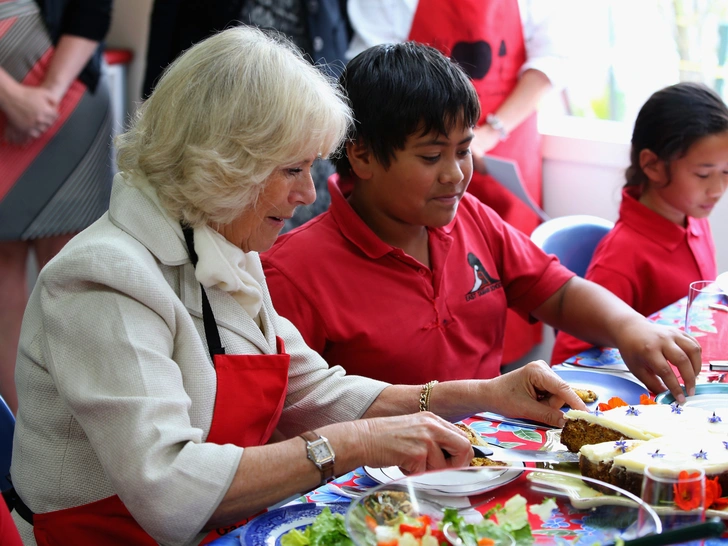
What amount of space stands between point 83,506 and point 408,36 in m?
2.17

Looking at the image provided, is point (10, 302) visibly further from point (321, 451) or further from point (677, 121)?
point (677, 121)

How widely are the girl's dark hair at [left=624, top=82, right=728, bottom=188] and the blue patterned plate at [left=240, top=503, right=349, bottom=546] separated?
152 cm

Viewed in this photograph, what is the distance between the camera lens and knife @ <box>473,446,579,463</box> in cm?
125

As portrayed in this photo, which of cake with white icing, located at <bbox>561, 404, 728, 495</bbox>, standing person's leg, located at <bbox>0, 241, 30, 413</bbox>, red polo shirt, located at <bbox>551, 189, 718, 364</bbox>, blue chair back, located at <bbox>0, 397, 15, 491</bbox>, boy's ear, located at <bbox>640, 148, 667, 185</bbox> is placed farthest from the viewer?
standing person's leg, located at <bbox>0, 241, 30, 413</bbox>

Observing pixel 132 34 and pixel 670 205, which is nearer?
pixel 670 205

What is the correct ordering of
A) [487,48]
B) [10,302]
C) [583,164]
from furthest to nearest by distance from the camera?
[583,164]
[487,48]
[10,302]

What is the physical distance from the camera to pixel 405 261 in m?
1.77

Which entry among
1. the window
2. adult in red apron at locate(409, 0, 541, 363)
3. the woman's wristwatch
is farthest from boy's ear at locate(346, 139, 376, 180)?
the window

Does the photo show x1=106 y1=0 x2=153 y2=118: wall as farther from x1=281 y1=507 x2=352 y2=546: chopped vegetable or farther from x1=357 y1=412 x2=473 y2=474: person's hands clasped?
x1=281 y1=507 x2=352 y2=546: chopped vegetable

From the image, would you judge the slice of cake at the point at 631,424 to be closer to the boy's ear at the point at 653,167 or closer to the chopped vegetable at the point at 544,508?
the chopped vegetable at the point at 544,508

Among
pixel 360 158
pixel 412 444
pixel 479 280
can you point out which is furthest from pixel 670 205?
pixel 412 444

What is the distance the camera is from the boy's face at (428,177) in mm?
1714

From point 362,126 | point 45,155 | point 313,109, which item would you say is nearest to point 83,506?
point 313,109

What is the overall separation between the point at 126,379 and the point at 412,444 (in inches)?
15.2
